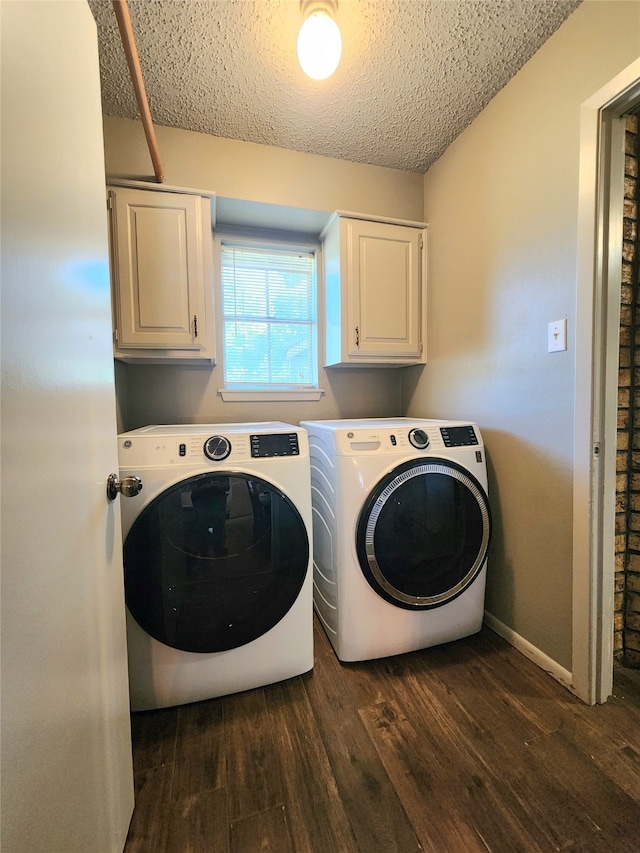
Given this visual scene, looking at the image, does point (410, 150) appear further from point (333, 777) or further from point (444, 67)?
point (333, 777)

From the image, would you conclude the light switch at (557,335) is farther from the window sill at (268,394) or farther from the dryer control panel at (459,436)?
the window sill at (268,394)

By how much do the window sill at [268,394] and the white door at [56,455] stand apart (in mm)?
1255

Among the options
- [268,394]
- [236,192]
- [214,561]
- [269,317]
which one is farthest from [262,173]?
[214,561]

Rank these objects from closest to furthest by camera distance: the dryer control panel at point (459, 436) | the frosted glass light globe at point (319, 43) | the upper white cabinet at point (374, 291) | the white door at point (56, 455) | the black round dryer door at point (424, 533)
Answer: the white door at point (56, 455) → the frosted glass light globe at point (319, 43) → the black round dryer door at point (424, 533) → the dryer control panel at point (459, 436) → the upper white cabinet at point (374, 291)

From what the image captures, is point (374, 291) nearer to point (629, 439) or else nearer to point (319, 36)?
point (319, 36)

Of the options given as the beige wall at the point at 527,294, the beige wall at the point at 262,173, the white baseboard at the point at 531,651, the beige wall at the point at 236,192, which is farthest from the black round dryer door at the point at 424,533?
the beige wall at the point at 262,173

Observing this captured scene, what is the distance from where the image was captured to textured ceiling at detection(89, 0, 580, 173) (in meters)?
1.24

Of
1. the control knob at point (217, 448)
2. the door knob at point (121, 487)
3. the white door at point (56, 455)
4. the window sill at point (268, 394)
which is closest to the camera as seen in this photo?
the white door at point (56, 455)

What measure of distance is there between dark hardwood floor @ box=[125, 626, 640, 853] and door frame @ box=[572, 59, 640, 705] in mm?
232

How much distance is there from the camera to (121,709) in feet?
2.91

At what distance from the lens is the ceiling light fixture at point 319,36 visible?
1.15 meters

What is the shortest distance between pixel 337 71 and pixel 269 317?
1.18 metres

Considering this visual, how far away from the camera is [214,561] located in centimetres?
127

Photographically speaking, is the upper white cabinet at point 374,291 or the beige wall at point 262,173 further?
the upper white cabinet at point 374,291
